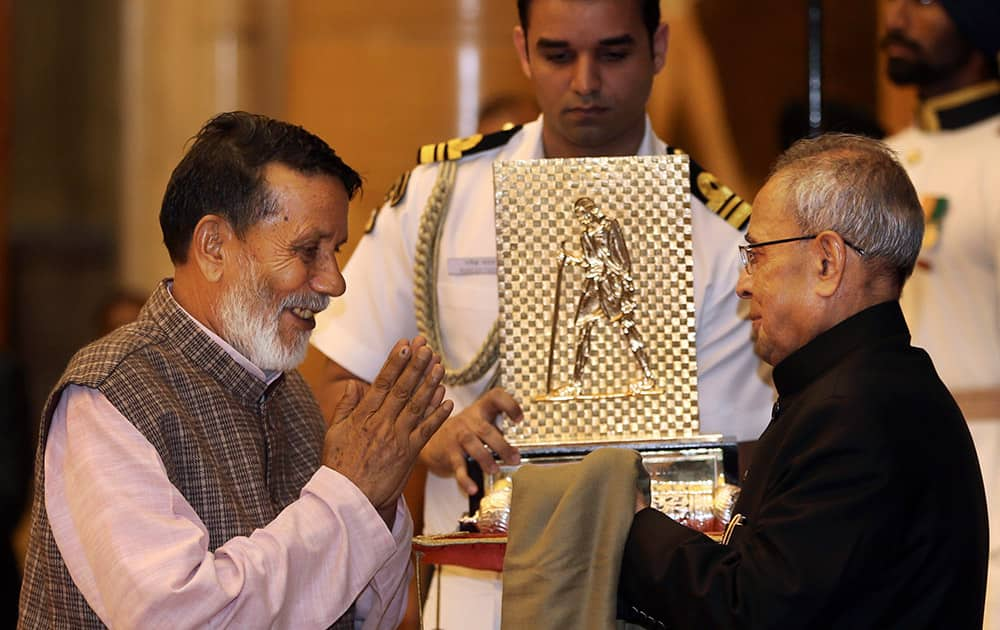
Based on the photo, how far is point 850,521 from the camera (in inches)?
96.4

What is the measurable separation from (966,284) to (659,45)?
5.43 ft

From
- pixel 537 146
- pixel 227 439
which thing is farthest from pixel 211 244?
pixel 537 146

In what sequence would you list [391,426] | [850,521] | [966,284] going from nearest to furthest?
1. [850,521]
2. [391,426]
3. [966,284]

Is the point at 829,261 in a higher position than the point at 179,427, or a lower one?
higher

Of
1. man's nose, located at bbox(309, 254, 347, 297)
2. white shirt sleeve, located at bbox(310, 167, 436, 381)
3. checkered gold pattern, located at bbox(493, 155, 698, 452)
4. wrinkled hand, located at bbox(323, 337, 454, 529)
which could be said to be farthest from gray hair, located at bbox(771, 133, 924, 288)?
white shirt sleeve, located at bbox(310, 167, 436, 381)

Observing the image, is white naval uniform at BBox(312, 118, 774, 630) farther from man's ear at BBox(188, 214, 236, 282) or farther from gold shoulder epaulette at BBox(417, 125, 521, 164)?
man's ear at BBox(188, 214, 236, 282)

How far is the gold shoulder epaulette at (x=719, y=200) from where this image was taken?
3695 millimetres

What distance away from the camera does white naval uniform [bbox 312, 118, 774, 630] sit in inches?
143

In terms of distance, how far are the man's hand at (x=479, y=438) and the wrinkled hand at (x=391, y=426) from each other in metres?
0.27

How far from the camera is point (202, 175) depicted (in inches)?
115

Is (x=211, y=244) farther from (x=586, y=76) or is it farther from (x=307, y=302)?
(x=586, y=76)

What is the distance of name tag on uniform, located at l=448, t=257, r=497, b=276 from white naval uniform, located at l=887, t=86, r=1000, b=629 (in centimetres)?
178

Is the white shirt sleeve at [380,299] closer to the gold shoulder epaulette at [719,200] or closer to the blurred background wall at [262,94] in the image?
the gold shoulder epaulette at [719,200]

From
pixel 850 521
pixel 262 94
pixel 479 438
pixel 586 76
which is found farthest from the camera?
pixel 262 94
